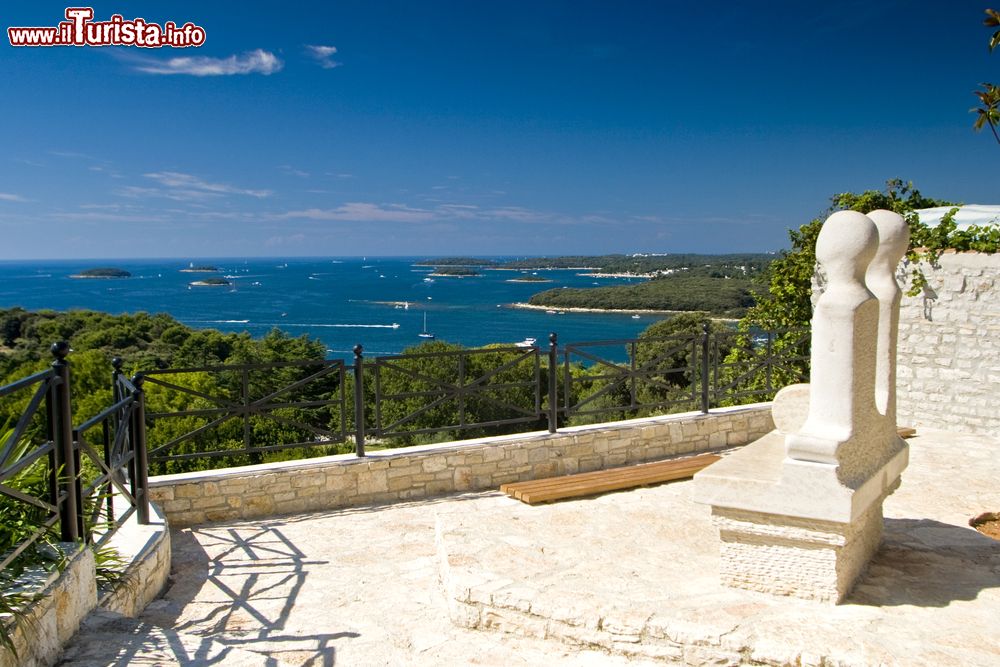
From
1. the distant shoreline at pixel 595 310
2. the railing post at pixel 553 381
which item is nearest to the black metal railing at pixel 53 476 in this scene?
the railing post at pixel 553 381

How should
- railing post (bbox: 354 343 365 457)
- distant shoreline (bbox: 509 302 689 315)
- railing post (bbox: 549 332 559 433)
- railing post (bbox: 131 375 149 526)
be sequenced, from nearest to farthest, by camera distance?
railing post (bbox: 131 375 149 526) → railing post (bbox: 354 343 365 457) → railing post (bbox: 549 332 559 433) → distant shoreline (bbox: 509 302 689 315)

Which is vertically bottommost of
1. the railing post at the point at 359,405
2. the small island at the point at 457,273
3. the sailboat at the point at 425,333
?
the sailboat at the point at 425,333

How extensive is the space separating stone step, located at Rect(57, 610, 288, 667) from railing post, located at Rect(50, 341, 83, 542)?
0.47m

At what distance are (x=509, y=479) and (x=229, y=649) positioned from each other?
3641 millimetres

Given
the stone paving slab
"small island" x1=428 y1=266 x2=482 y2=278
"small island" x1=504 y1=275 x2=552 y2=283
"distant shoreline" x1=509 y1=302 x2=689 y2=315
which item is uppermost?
"small island" x1=428 y1=266 x2=482 y2=278

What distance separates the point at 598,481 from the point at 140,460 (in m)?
3.63

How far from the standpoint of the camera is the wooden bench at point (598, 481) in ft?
19.9

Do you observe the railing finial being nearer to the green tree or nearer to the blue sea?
the green tree

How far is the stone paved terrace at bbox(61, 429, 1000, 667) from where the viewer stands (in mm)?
3311

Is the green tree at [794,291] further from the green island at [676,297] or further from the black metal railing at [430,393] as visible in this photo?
the green island at [676,297]

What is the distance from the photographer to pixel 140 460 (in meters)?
5.06

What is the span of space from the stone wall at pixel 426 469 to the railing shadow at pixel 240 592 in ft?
0.81

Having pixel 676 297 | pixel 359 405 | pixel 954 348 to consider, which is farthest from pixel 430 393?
pixel 676 297

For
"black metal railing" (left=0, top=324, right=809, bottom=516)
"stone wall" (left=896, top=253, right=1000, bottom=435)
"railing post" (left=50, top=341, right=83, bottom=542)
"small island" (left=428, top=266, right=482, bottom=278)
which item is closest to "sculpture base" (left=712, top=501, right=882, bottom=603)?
"black metal railing" (left=0, top=324, right=809, bottom=516)
